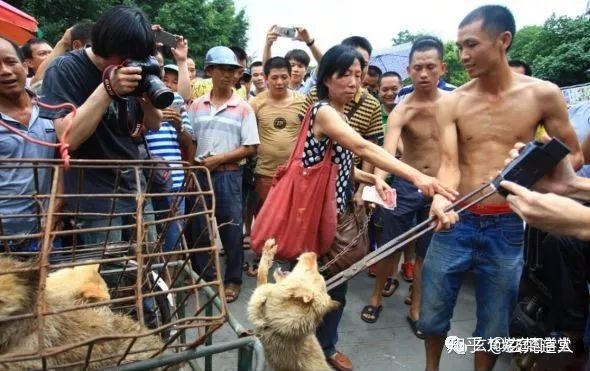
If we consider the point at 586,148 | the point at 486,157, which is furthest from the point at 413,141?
the point at 586,148

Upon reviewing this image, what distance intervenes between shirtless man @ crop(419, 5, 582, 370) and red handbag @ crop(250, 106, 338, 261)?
0.73 metres

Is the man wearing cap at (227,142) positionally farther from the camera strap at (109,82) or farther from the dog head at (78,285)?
the dog head at (78,285)

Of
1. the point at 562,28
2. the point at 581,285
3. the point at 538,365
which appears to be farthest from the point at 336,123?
the point at 562,28

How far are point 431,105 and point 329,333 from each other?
6.45 ft

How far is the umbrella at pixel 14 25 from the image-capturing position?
2.86 metres

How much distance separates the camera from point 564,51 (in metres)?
19.3

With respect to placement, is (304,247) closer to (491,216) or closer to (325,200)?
(325,200)

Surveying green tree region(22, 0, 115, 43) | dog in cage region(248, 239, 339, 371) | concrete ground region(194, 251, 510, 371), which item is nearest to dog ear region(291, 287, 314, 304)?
dog in cage region(248, 239, 339, 371)

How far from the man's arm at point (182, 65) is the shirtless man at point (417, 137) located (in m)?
1.82

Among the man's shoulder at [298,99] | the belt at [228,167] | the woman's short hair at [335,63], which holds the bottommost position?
the belt at [228,167]

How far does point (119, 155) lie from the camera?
2.20 m

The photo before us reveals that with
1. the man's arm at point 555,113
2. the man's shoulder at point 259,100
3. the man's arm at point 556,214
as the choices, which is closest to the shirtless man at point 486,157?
the man's arm at point 555,113

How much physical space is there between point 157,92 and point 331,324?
5.99 feet

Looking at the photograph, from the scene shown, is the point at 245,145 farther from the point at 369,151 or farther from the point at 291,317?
the point at 291,317
